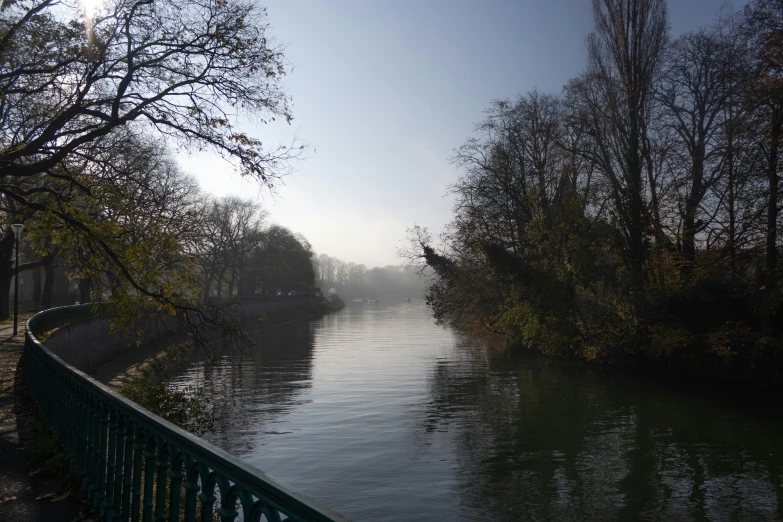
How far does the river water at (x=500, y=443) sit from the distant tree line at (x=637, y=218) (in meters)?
2.67

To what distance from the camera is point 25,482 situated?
6.08 metres

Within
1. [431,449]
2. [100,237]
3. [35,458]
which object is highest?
[100,237]

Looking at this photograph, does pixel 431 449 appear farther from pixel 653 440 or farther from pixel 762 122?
pixel 762 122

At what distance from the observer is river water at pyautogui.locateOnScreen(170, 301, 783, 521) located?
11344 millimetres

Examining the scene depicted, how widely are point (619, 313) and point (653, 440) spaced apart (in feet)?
35.6

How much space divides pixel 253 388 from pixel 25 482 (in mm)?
17920

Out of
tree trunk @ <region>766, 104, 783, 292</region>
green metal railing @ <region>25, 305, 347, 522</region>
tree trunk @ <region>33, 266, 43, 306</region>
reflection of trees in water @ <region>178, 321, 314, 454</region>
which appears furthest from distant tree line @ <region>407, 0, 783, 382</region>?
tree trunk @ <region>33, 266, 43, 306</region>

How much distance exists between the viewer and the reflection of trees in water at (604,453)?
11148 mm

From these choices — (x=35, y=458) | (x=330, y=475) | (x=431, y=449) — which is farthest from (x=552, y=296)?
(x=35, y=458)

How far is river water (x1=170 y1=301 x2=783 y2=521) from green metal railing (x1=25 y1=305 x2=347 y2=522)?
19.3 ft

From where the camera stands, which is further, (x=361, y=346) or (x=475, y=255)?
(x=361, y=346)

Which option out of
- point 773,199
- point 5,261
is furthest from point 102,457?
point 5,261

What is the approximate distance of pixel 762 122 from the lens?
65.0 feet

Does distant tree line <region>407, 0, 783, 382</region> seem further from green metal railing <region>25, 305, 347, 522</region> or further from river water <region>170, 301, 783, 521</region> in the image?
green metal railing <region>25, 305, 347, 522</region>
